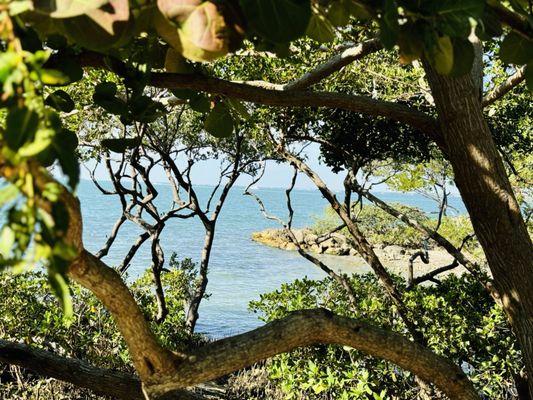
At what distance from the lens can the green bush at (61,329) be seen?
222 inches

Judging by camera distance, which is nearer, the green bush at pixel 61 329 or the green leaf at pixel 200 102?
the green leaf at pixel 200 102

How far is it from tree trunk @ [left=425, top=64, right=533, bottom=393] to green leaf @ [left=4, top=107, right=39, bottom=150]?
2005 mm

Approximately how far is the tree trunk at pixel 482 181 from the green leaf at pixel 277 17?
67.3 inches

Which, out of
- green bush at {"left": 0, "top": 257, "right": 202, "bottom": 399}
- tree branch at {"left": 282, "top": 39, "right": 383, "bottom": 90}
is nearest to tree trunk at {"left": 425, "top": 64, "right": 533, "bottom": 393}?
tree branch at {"left": 282, "top": 39, "right": 383, "bottom": 90}

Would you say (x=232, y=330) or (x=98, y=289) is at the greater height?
(x=232, y=330)

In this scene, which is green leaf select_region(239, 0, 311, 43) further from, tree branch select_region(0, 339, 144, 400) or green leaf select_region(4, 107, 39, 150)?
tree branch select_region(0, 339, 144, 400)

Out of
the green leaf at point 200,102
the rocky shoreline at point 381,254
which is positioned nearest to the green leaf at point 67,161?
the green leaf at point 200,102

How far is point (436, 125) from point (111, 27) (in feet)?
6.39

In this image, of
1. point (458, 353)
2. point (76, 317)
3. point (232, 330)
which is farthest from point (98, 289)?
point (232, 330)

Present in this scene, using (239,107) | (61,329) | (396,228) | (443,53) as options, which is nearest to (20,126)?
(443,53)

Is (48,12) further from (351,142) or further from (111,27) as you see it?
(351,142)

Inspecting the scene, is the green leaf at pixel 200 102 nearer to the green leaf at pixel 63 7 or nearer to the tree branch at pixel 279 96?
the tree branch at pixel 279 96

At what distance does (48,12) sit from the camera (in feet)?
1.70

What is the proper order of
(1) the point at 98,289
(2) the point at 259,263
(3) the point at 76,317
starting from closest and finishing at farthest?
(1) the point at 98,289 < (3) the point at 76,317 < (2) the point at 259,263
